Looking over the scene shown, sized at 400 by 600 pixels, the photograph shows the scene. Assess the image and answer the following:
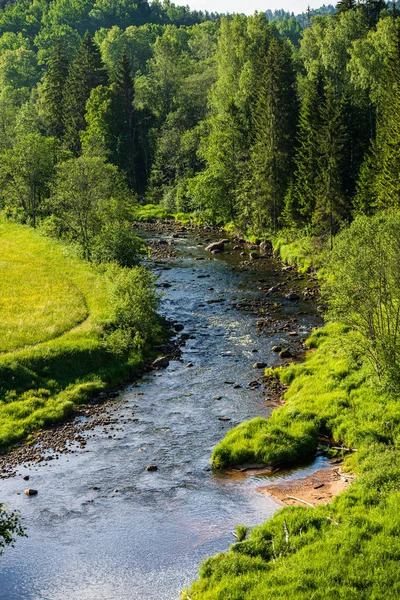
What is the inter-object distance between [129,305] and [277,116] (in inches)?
1872

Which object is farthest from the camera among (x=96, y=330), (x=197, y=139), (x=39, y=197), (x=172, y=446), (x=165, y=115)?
(x=165, y=115)

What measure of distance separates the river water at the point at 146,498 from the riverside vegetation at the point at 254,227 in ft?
6.68

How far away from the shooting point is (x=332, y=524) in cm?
2283

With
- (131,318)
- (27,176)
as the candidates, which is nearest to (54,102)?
(27,176)

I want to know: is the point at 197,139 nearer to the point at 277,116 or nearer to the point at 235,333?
the point at 277,116

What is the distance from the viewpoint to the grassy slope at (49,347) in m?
37.2

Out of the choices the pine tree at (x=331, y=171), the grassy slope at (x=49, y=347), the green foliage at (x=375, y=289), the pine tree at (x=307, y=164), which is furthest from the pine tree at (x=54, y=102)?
the green foliage at (x=375, y=289)

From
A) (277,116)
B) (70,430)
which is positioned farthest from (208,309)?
(277,116)

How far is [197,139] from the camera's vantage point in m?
119

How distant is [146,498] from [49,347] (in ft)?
59.8

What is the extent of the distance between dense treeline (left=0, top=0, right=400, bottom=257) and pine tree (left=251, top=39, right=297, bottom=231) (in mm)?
172

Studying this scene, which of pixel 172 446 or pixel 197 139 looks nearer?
pixel 172 446

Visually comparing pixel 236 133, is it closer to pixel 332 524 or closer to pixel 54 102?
pixel 54 102

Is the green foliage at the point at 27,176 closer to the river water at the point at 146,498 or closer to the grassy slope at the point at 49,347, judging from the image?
the grassy slope at the point at 49,347
